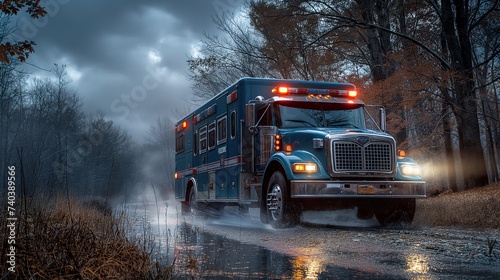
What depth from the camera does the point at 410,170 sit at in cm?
1144

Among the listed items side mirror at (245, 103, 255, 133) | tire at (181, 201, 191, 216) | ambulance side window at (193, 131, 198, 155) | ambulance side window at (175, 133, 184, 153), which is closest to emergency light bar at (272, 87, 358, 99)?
side mirror at (245, 103, 255, 133)

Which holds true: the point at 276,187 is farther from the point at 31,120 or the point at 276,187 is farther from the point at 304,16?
the point at 31,120

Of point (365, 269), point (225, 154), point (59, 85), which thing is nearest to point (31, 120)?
point (59, 85)

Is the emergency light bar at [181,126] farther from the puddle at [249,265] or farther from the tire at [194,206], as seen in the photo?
the puddle at [249,265]

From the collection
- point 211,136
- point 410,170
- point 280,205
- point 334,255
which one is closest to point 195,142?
point 211,136

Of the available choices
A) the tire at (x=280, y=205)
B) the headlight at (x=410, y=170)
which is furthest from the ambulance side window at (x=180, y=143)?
the headlight at (x=410, y=170)

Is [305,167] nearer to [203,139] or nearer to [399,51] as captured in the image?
[203,139]

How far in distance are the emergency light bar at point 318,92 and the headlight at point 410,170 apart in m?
2.27

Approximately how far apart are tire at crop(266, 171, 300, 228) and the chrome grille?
1.06 meters

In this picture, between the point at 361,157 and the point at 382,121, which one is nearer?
the point at 361,157

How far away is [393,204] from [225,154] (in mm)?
4272

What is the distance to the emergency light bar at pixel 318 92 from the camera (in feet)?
40.3

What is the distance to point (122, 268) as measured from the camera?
187 inches

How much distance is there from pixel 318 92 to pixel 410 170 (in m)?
2.60
